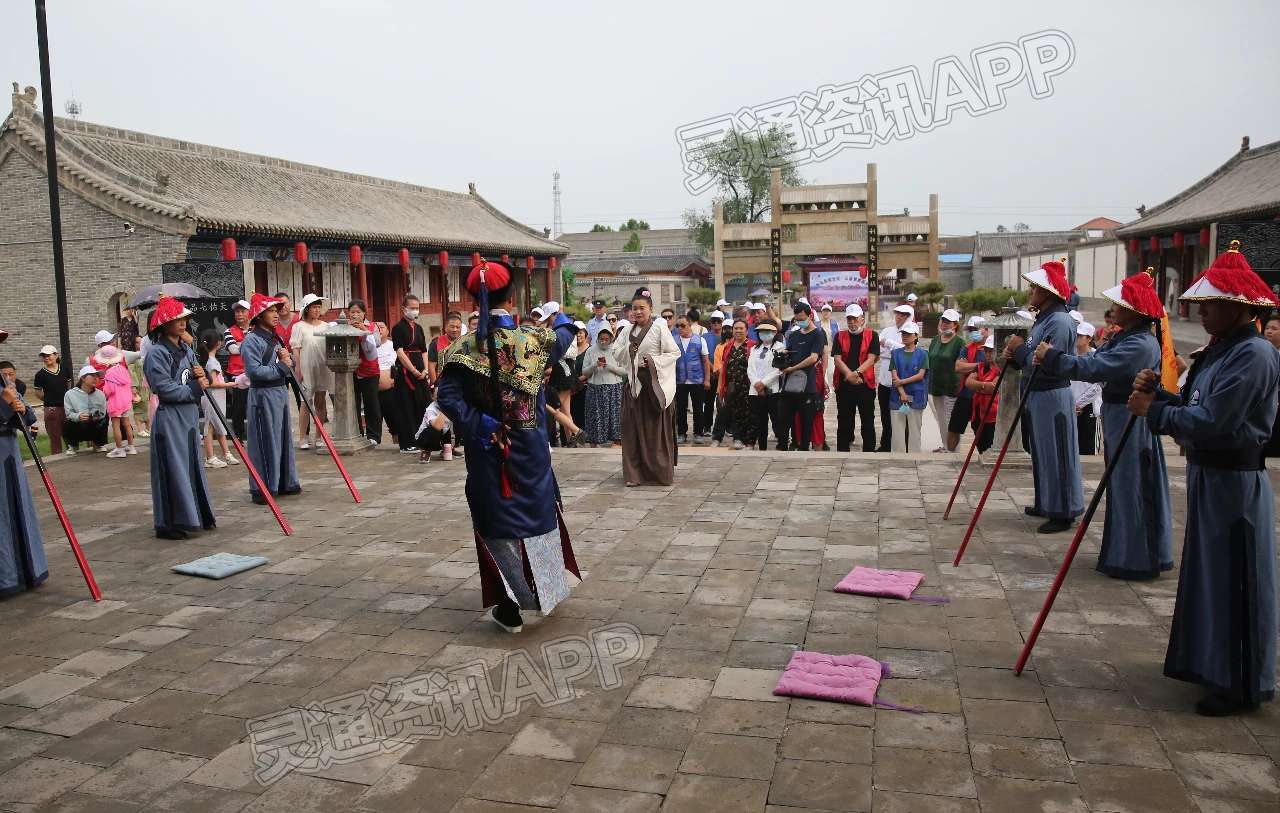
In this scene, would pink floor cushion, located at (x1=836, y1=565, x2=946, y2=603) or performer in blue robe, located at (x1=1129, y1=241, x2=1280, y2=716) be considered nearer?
performer in blue robe, located at (x1=1129, y1=241, x2=1280, y2=716)

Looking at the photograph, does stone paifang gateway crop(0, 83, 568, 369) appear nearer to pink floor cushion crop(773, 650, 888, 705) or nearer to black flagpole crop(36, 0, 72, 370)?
black flagpole crop(36, 0, 72, 370)

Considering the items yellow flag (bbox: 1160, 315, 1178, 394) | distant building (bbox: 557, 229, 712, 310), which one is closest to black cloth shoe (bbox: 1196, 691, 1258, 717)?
yellow flag (bbox: 1160, 315, 1178, 394)

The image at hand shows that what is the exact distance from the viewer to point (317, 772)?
375cm

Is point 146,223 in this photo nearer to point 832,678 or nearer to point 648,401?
point 648,401

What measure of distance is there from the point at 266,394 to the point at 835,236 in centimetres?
3102

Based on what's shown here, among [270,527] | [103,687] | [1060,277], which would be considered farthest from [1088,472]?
[103,687]

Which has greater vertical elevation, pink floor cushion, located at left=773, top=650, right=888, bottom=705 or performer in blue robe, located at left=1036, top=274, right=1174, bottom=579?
performer in blue robe, located at left=1036, top=274, right=1174, bottom=579

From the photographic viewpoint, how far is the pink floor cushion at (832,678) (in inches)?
165

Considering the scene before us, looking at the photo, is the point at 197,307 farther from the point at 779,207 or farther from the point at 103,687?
the point at 779,207

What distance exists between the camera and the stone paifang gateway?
2027 cm

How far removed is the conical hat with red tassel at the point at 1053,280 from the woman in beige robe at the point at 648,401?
3078mm

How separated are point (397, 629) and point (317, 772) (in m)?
1.53

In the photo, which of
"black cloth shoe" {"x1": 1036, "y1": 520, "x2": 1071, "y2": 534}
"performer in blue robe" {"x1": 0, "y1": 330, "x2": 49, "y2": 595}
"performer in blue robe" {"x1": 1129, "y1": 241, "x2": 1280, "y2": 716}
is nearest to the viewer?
"performer in blue robe" {"x1": 1129, "y1": 241, "x2": 1280, "y2": 716}

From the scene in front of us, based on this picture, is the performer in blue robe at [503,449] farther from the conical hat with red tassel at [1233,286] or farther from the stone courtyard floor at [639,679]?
the conical hat with red tassel at [1233,286]
